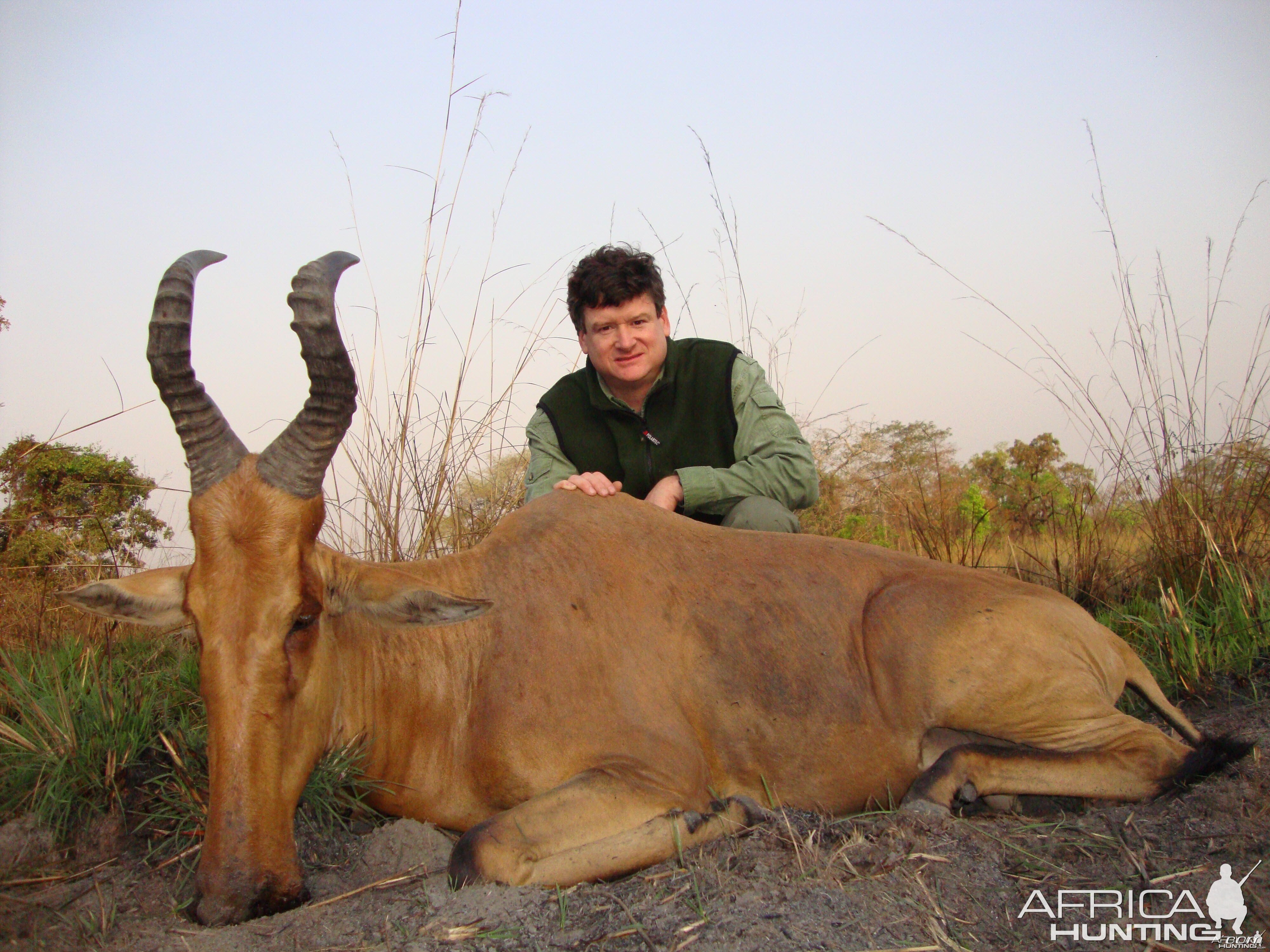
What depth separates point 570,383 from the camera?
6.65m

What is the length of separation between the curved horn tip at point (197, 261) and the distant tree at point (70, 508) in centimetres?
262

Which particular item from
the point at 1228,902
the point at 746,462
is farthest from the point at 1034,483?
the point at 1228,902

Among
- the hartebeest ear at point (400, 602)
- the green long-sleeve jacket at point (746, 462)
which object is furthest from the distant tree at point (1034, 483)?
the hartebeest ear at point (400, 602)

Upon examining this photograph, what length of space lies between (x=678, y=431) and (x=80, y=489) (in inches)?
186

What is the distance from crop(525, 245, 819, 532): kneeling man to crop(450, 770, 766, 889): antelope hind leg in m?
2.47

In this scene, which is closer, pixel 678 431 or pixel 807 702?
pixel 807 702

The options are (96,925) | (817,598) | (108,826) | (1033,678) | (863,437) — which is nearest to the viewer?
(96,925)

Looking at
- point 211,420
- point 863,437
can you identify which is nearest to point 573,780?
point 211,420

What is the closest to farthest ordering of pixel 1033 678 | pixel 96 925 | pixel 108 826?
pixel 96 925, pixel 108 826, pixel 1033 678

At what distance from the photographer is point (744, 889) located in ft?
9.98

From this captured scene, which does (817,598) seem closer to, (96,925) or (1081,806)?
(1081,806)

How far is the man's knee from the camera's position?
5.85m

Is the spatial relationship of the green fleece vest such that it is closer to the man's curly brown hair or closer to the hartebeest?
the man's curly brown hair

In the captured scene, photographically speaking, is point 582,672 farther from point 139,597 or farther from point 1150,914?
point 1150,914
